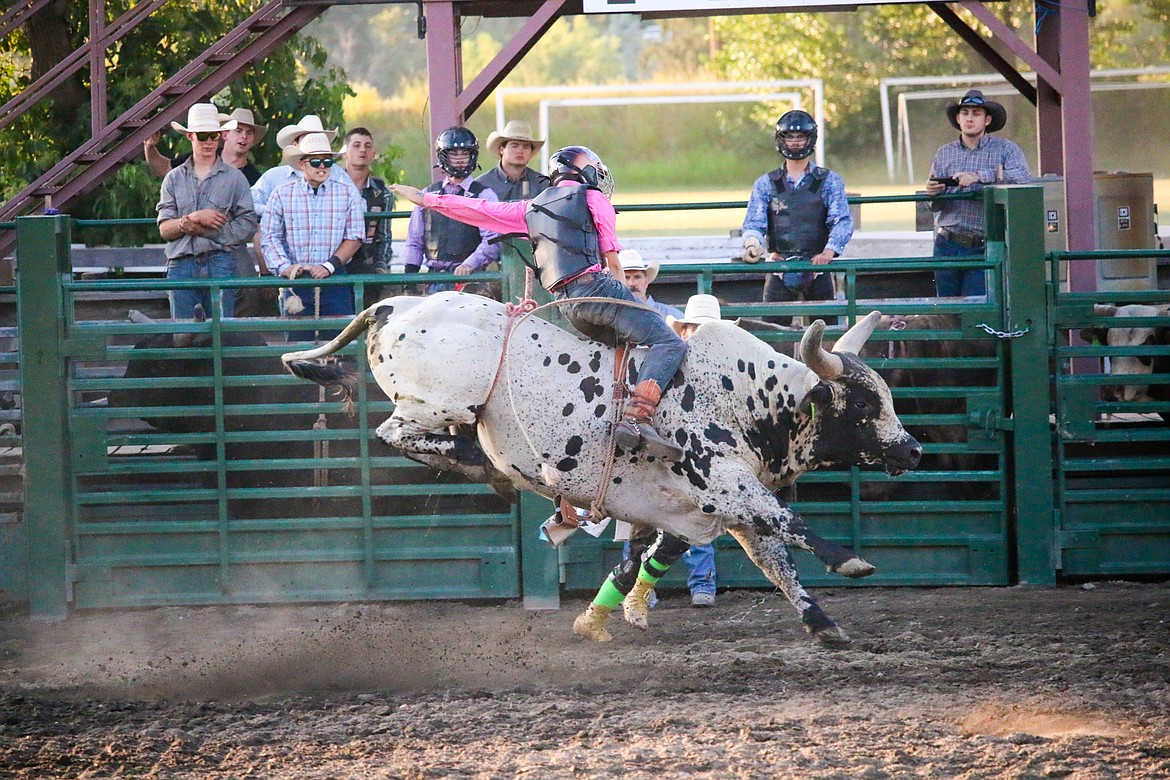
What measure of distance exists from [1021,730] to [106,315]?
776cm

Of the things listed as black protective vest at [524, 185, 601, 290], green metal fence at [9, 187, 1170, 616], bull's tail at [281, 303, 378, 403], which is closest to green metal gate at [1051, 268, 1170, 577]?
green metal fence at [9, 187, 1170, 616]

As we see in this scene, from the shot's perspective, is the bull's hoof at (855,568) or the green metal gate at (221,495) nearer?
the bull's hoof at (855,568)

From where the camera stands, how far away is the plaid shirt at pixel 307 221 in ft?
30.1

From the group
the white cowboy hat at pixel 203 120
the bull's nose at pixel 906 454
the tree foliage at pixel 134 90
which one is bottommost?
the bull's nose at pixel 906 454

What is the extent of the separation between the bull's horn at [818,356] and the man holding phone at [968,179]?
3.08 m

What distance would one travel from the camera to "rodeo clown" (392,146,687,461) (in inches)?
264

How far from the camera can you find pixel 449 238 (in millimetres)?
9398

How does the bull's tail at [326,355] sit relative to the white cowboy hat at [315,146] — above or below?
below

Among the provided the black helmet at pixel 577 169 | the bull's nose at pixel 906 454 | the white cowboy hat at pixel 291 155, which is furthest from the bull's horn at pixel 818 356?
the white cowboy hat at pixel 291 155

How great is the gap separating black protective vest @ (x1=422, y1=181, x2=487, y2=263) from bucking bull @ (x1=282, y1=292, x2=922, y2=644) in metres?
2.38

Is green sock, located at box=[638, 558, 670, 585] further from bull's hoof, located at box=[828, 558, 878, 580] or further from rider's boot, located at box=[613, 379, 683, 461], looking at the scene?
bull's hoof, located at box=[828, 558, 878, 580]

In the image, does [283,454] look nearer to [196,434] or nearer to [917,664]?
[196,434]

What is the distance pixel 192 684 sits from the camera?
7.10 metres

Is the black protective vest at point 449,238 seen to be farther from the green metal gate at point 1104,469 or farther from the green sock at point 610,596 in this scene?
the green metal gate at point 1104,469
